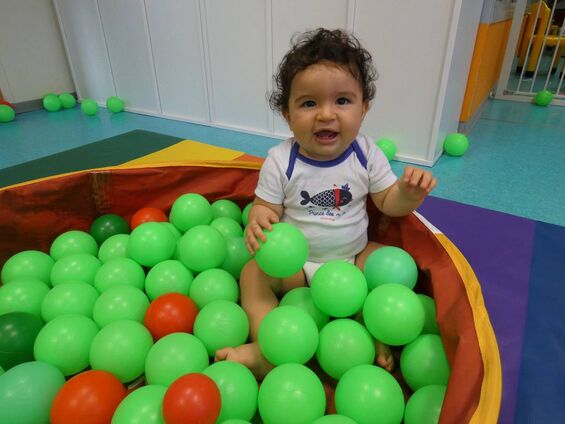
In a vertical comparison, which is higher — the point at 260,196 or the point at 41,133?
the point at 260,196

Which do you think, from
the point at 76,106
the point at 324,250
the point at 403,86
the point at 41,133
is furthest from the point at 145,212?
the point at 76,106

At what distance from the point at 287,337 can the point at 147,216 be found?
27.6 inches

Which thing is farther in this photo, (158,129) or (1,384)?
(158,129)

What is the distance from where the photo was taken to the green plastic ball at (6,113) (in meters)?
2.97

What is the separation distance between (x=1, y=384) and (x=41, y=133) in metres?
2.50

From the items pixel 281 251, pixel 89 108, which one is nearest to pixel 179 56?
pixel 89 108

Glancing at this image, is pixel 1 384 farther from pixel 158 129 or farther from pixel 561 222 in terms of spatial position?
pixel 158 129

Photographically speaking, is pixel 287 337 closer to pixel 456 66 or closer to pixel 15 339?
pixel 15 339

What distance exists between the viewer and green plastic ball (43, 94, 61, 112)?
333 centimetres

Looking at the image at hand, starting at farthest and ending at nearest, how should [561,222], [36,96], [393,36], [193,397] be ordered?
[36,96] → [393,36] → [561,222] → [193,397]

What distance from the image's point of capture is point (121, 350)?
2.60 feet

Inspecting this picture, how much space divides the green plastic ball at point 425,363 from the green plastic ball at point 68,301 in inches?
29.5

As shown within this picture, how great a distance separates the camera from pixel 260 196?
98 centimetres

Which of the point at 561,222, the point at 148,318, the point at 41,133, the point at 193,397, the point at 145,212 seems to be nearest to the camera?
the point at 193,397
